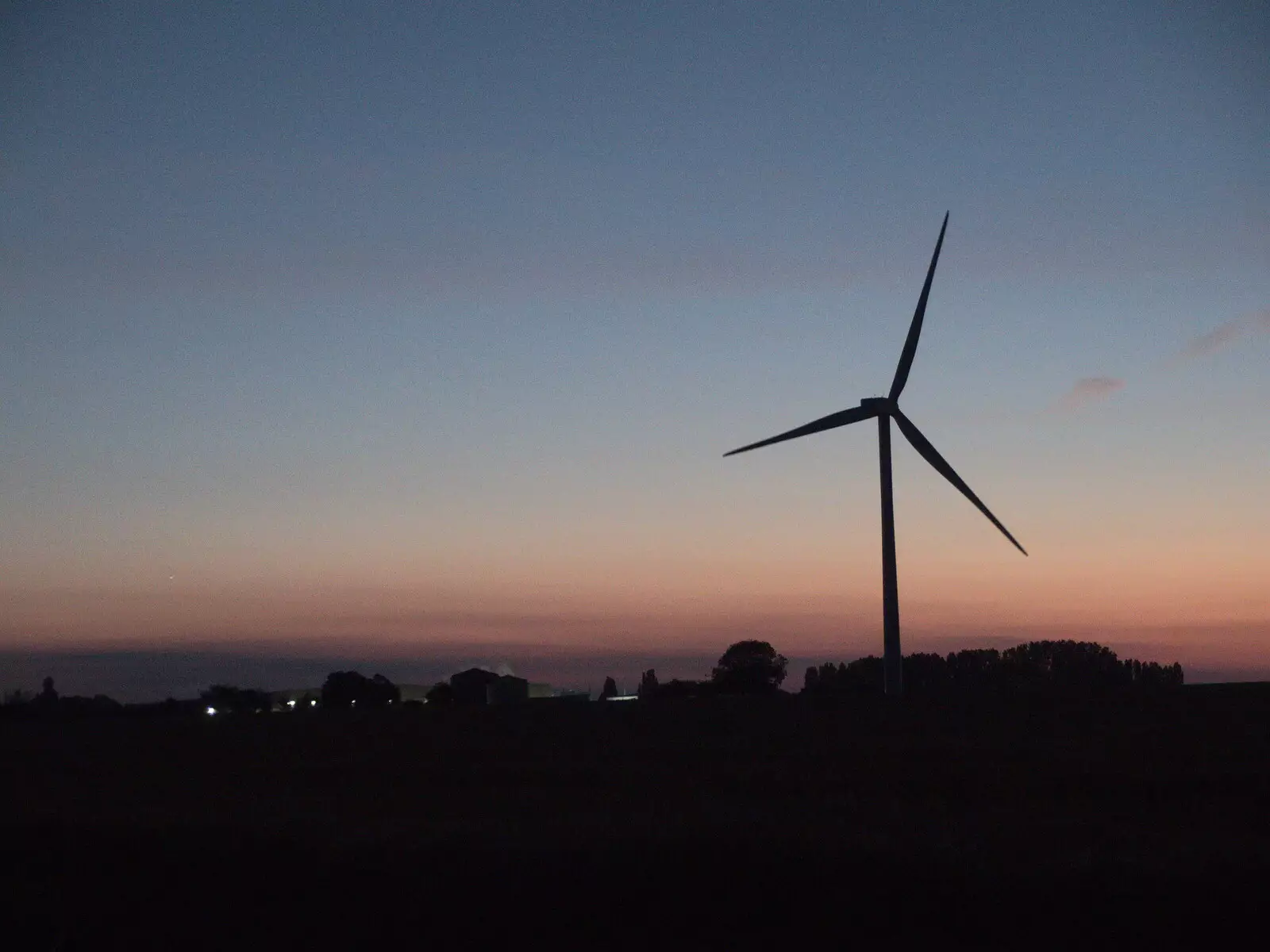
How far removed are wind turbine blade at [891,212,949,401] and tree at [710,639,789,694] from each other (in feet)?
299

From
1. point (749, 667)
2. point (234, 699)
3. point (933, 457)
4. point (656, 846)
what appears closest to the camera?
point (656, 846)

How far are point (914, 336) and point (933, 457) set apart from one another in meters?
5.58

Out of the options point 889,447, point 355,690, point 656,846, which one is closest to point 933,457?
point 889,447

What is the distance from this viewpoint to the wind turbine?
65562 mm

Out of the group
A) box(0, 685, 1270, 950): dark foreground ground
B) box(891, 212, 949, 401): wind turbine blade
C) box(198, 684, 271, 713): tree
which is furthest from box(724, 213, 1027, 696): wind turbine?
box(198, 684, 271, 713): tree

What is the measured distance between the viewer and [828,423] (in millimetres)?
69375

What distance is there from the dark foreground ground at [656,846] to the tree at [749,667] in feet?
372

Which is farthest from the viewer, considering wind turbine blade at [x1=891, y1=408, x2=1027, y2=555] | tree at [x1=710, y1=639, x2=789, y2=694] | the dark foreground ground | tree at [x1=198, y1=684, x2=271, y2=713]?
tree at [x1=710, y1=639, x2=789, y2=694]

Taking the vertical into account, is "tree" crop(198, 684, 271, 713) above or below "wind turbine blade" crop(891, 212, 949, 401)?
below

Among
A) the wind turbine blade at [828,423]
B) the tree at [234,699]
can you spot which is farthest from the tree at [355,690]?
the wind turbine blade at [828,423]

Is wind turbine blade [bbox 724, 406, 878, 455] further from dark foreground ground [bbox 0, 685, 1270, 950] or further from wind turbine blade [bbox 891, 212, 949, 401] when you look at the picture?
dark foreground ground [bbox 0, 685, 1270, 950]

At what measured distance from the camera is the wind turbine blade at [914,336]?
6725cm

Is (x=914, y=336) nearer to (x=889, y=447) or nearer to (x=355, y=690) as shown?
(x=889, y=447)

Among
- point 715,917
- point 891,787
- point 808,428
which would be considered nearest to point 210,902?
point 715,917
